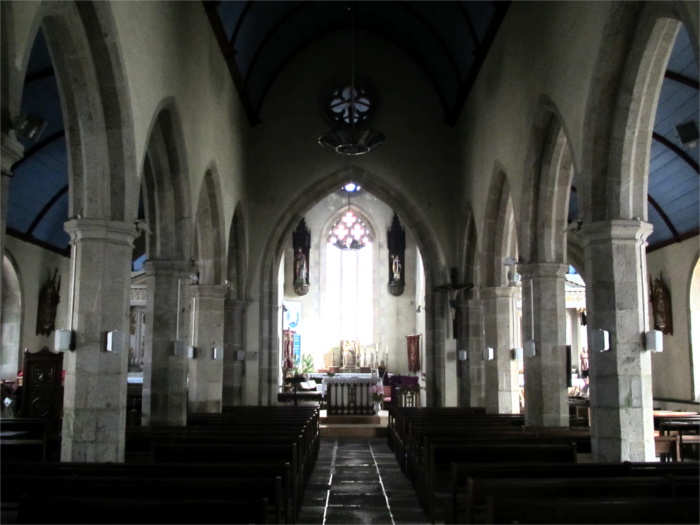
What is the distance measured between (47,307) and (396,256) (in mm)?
15613

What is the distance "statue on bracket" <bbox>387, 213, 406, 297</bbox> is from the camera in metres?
30.5

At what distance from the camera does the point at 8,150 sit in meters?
5.56

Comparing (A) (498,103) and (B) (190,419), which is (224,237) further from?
(A) (498,103)

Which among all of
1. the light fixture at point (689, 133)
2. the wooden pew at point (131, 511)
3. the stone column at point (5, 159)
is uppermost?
the light fixture at point (689, 133)

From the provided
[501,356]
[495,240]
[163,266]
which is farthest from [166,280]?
[495,240]

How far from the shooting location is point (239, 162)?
17.6 metres

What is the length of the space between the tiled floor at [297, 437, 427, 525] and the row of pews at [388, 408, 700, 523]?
0.24 metres

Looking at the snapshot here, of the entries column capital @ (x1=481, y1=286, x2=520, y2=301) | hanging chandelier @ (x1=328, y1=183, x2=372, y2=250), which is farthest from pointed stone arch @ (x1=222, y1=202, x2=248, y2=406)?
hanging chandelier @ (x1=328, y1=183, x2=372, y2=250)

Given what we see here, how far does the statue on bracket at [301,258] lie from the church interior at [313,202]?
796 centimetres

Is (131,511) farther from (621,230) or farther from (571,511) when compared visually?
(621,230)

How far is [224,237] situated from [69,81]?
7.49m

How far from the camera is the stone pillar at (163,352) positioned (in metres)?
11.8

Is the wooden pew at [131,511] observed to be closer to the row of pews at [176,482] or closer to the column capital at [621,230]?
the row of pews at [176,482]

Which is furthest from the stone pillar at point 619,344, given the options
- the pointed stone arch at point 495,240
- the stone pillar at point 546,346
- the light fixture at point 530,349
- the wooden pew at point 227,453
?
the pointed stone arch at point 495,240
